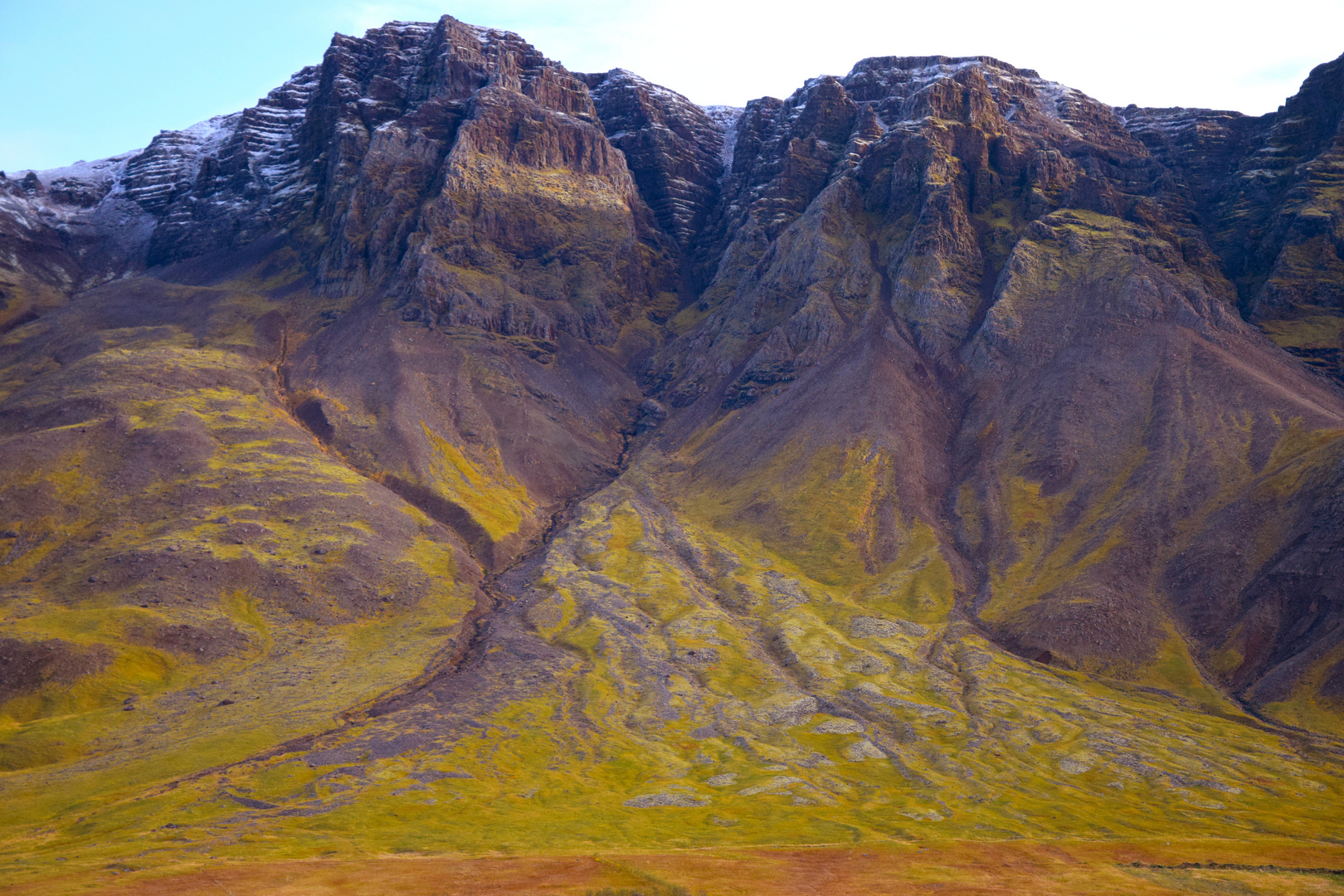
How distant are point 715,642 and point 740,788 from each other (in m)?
53.0

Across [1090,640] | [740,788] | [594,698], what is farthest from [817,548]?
[740,788]

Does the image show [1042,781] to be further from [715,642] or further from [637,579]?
[637,579]

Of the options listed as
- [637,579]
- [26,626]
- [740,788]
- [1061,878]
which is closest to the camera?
[1061,878]

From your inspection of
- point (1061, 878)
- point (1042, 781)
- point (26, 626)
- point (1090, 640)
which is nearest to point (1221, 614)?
point (1090, 640)

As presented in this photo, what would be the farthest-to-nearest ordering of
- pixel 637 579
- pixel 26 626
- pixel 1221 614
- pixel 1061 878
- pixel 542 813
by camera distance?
pixel 637 579 → pixel 1221 614 → pixel 26 626 → pixel 542 813 → pixel 1061 878

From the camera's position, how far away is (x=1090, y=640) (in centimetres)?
15488

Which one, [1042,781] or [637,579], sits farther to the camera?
[637,579]

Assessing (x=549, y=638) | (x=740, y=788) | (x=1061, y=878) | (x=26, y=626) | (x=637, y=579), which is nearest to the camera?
(x=1061, y=878)

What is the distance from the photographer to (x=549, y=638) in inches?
6378

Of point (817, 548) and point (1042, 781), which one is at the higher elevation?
point (817, 548)

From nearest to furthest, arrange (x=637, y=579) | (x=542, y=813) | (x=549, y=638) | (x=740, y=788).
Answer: (x=542, y=813) < (x=740, y=788) < (x=549, y=638) < (x=637, y=579)

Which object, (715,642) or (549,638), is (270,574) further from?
(715,642)

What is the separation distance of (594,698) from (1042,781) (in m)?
62.8

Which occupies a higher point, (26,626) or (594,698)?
(26,626)
